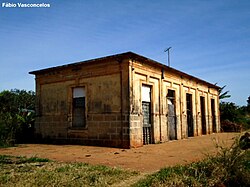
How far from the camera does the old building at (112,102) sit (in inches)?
468

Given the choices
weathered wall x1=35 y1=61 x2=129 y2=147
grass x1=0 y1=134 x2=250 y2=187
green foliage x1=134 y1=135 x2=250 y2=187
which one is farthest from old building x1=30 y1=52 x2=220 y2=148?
green foliage x1=134 y1=135 x2=250 y2=187

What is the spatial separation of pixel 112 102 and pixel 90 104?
1358 millimetres

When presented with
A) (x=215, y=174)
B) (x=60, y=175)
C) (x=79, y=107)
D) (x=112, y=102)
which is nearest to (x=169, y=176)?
(x=215, y=174)

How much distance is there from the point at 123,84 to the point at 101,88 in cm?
131

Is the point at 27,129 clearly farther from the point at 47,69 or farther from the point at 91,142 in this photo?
the point at 91,142

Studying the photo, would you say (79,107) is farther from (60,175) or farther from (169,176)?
(169,176)

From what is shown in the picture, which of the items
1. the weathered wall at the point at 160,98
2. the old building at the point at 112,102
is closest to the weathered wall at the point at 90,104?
the old building at the point at 112,102

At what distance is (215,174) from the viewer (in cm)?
523

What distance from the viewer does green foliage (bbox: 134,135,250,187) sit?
506cm

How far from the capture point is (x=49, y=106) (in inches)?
585

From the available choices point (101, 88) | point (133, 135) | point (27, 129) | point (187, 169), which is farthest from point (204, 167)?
point (27, 129)

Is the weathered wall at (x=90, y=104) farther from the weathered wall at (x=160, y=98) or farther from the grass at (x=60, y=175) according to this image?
the grass at (x=60, y=175)

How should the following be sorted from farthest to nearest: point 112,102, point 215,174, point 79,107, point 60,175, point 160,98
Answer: point 160,98
point 79,107
point 112,102
point 60,175
point 215,174

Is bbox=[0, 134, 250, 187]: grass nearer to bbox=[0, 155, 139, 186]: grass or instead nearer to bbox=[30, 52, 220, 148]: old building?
bbox=[0, 155, 139, 186]: grass
